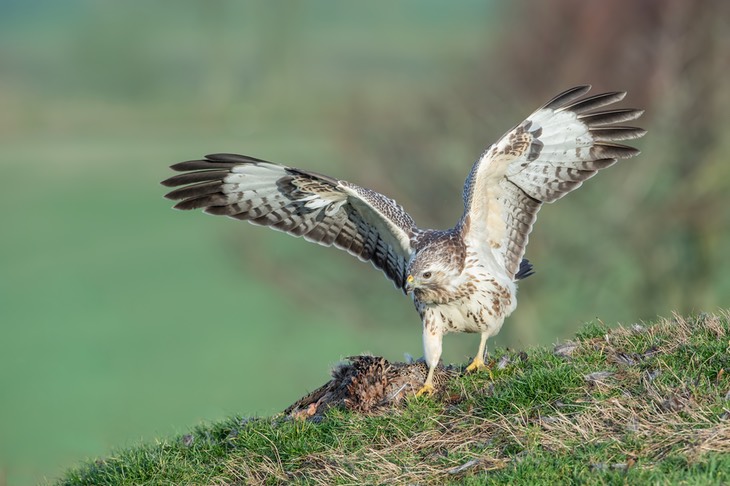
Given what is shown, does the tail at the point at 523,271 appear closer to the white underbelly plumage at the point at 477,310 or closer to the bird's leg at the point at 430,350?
the white underbelly plumage at the point at 477,310

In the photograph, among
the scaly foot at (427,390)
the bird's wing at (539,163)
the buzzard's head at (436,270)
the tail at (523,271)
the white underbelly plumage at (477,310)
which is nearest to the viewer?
the scaly foot at (427,390)

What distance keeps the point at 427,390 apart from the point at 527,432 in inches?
46.1

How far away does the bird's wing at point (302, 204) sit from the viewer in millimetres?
7742

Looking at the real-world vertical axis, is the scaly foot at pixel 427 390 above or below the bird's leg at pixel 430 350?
below

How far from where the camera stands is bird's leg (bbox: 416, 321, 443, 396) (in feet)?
22.3

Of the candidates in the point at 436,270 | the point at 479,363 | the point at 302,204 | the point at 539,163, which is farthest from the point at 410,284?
the point at 539,163

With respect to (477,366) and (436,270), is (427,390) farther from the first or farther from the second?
(436,270)

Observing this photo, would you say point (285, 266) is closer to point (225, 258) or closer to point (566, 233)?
point (225, 258)

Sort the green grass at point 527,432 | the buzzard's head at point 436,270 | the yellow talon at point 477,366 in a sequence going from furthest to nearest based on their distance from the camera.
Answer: the buzzard's head at point 436,270 → the yellow talon at point 477,366 → the green grass at point 527,432

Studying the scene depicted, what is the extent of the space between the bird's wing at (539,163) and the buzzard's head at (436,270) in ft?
1.20

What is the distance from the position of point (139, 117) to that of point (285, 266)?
33.5 m

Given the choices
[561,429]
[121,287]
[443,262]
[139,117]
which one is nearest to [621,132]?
[443,262]

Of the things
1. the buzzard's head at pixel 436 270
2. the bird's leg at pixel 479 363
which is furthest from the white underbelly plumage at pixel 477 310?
the bird's leg at pixel 479 363

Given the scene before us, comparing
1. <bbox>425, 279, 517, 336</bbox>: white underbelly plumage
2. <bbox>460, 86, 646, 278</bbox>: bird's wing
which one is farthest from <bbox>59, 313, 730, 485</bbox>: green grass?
<bbox>460, 86, 646, 278</bbox>: bird's wing
